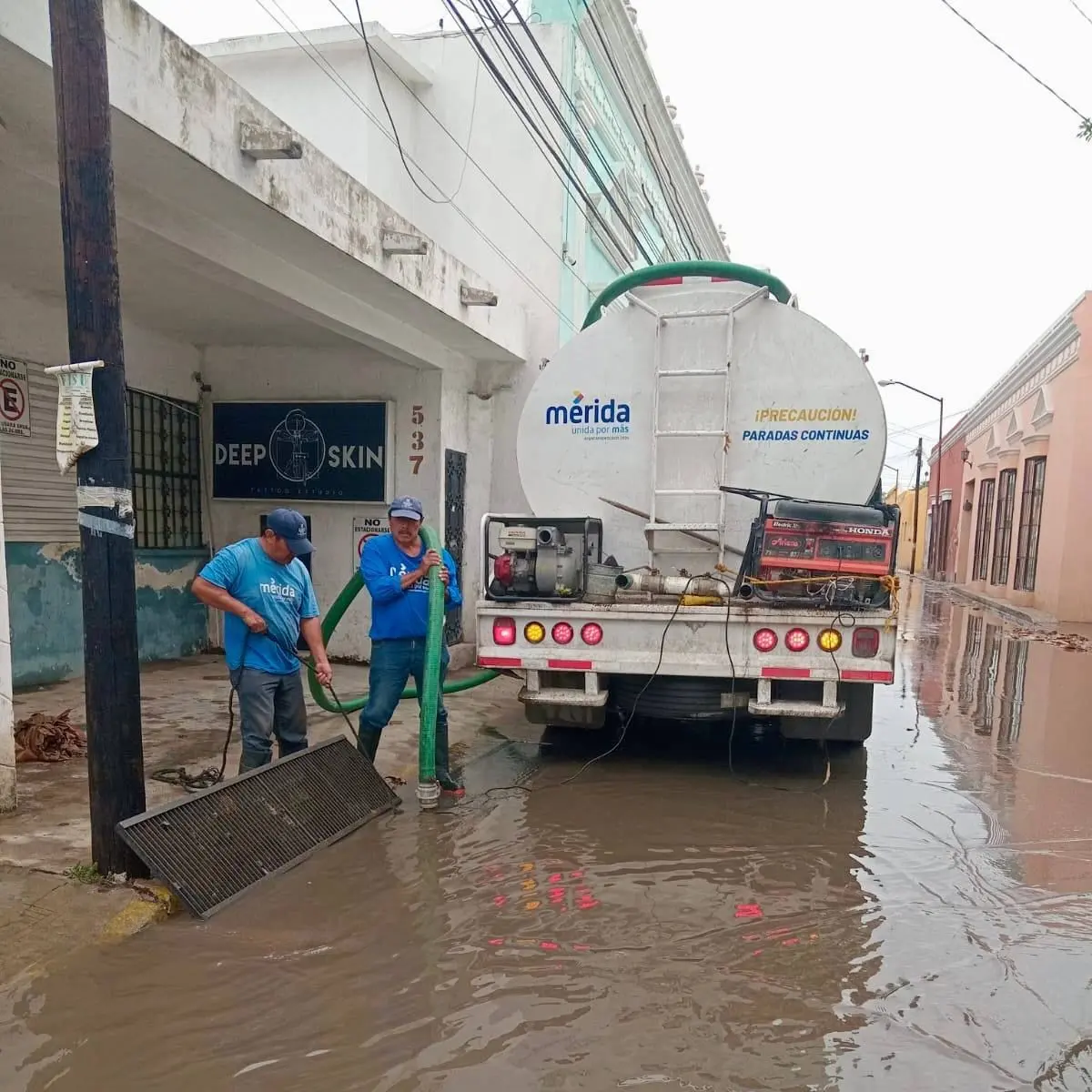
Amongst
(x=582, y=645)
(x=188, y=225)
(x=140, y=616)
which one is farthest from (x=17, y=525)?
(x=582, y=645)

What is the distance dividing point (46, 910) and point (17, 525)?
4608mm

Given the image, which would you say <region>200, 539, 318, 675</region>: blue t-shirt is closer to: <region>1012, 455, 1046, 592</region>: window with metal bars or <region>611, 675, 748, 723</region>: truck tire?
<region>611, 675, 748, 723</region>: truck tire

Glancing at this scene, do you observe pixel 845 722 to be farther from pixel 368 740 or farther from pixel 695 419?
pixel 368 740

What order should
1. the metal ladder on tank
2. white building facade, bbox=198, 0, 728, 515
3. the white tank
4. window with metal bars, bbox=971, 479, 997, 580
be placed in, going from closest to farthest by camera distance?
the white tank < the metal ladder on tank < white building facade, bbox=198, 0, 728, 515 < window with metal bars, bbox=971, 479, 997, 580

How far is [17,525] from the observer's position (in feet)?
22.0

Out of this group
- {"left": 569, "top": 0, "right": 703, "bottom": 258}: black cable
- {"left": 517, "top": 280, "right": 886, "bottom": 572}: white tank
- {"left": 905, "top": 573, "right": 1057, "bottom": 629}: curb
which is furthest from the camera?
{"left": 905, "top": 573, "right": 1057, "bottom": 629}: curb

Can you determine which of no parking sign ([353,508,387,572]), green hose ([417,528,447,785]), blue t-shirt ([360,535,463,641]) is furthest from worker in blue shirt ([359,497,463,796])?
no parking sign ([353,508,387,572])

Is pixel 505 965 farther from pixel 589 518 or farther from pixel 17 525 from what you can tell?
pixel 17 525

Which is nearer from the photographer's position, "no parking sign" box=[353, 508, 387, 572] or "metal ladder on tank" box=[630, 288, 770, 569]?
"metal ladder on tank" box=[630, 288, 770, 569]

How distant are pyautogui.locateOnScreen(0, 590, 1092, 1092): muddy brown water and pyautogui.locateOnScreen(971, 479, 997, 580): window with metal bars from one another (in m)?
Result: 21.7

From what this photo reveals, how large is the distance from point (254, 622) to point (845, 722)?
3.54 metres

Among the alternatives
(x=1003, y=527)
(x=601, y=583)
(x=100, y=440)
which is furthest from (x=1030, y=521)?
(x=100, y=440)

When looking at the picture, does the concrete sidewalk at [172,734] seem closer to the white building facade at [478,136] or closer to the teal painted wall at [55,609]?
the teal painted wall at [55,609]

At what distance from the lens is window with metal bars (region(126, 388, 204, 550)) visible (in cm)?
807
